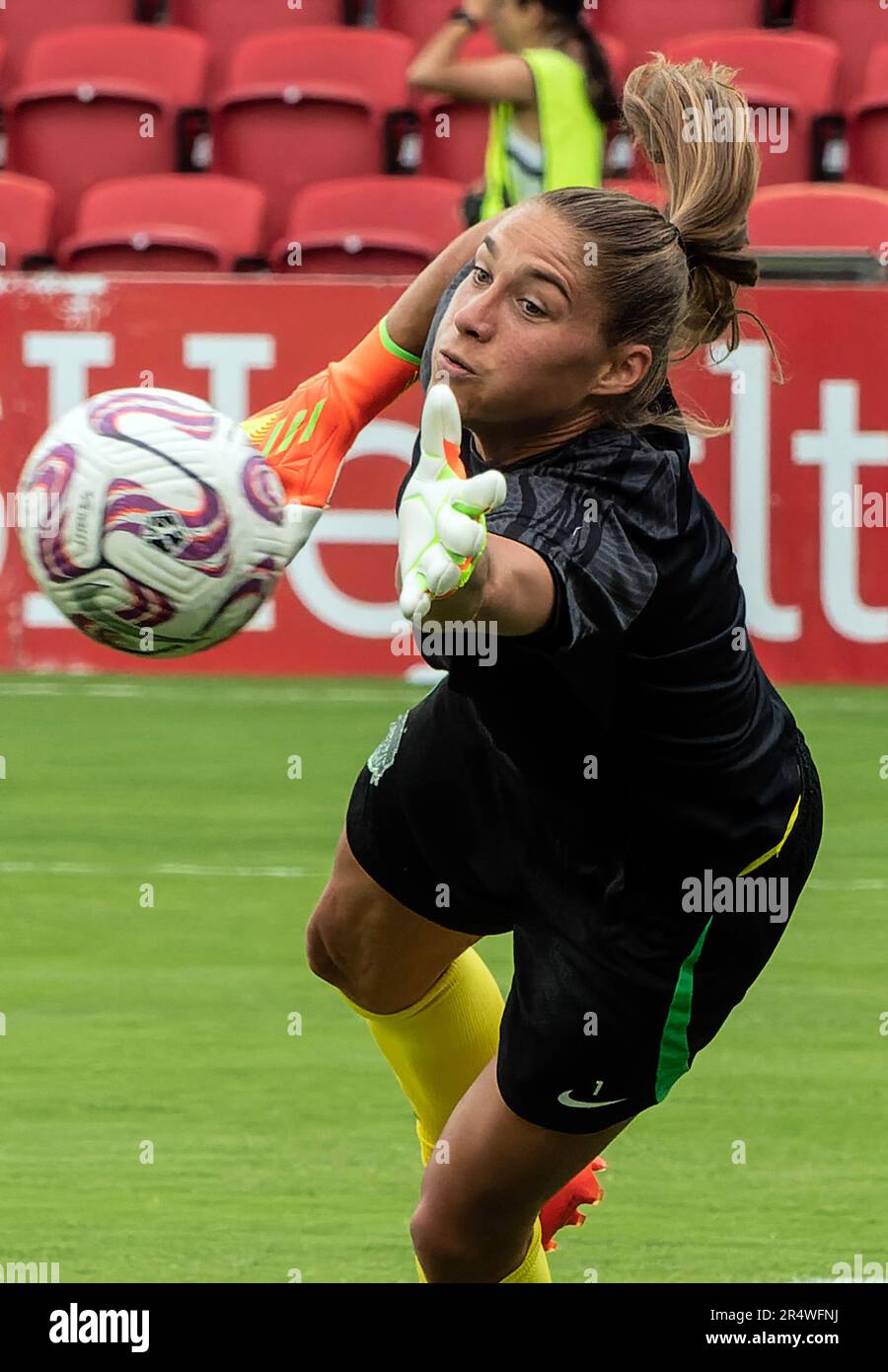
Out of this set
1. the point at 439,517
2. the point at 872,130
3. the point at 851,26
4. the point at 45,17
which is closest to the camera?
the point at 439,517

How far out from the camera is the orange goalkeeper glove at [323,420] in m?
3.29

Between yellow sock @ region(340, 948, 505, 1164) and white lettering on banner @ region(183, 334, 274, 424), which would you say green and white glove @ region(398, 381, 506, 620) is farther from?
white lettering on banner @ region(183, 334, 274, 424)

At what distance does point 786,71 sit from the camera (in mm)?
11406

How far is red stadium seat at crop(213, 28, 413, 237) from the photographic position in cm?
1121

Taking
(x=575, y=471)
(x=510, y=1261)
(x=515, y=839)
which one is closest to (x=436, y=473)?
(x=575, y=471)

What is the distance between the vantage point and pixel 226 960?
565 centimetres

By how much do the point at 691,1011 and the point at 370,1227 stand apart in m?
1.09

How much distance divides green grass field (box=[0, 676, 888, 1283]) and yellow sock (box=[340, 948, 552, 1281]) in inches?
12.5

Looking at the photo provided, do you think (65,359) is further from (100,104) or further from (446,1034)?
(446,1034)

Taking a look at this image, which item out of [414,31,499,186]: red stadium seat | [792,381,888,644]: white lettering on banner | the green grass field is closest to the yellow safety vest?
[792,381,888,644]: white lettering on banner

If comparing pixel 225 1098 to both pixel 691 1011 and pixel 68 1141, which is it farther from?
pixel 691 1011

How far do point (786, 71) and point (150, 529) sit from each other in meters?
9.08

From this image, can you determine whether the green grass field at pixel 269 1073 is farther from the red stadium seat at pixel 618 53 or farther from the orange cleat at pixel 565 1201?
the red stadium seat at pixel 618 53

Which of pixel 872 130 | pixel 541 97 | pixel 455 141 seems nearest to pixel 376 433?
pixel 541 97
